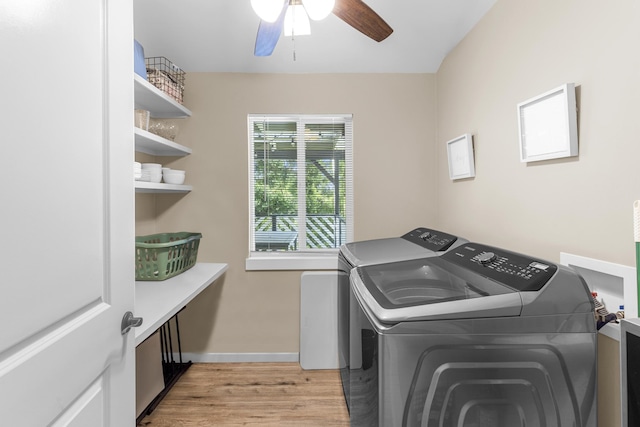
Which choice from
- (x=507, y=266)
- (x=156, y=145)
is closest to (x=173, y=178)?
(x=156, y=145)

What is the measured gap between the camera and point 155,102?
A: 7.45 feet

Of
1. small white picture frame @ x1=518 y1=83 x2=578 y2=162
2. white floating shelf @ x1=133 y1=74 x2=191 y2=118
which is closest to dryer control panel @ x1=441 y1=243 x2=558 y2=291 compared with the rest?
small white picture frame @ x1=518 y1=83 x2=578 y2=162

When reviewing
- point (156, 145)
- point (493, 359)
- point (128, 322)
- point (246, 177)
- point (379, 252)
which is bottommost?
point (493, 359)

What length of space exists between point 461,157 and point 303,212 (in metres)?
1.21

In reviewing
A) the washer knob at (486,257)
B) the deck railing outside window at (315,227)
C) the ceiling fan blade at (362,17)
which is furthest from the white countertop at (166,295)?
the ceiling fan blade at (362,17)

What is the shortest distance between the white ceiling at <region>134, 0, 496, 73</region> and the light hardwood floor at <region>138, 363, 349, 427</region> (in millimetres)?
2202

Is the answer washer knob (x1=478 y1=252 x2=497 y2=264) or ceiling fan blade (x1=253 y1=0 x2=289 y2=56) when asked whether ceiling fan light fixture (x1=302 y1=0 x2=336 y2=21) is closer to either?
ceiling fan blade (x1=253 y1=0 x2=289 y2=56)

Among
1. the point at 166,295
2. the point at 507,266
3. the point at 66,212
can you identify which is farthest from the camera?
the point at 166,295

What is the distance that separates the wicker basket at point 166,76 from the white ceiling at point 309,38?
6 centimetres

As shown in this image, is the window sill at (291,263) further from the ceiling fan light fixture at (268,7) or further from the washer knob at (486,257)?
the ceiling fan light fixture at (268,7)

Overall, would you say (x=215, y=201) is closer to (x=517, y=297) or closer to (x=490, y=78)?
(x=490, y=78)

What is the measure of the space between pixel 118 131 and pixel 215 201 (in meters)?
1.74

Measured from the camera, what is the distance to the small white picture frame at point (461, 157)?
2.07m

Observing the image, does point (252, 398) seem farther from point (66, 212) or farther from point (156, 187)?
point (66, 212)
